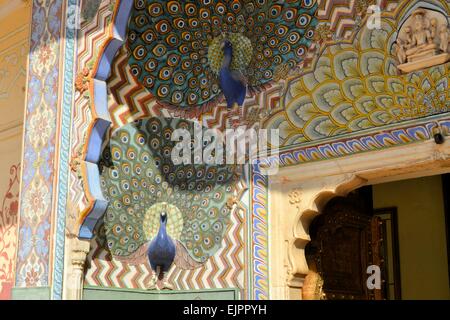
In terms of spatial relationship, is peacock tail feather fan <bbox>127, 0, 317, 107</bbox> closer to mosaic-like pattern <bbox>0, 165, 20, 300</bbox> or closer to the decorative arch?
the decorative arch

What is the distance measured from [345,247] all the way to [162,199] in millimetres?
1163

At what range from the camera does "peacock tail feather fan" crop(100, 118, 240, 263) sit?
4465 millimetres

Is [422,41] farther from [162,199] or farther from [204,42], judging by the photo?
[162,199]

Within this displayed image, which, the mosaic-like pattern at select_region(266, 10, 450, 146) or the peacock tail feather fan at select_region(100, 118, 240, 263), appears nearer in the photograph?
the mosaic-like pattern at select_region(266, 10, 450, 146)

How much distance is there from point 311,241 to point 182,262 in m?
0.81

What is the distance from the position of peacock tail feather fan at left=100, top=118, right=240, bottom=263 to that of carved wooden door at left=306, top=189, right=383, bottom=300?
57 centimetres

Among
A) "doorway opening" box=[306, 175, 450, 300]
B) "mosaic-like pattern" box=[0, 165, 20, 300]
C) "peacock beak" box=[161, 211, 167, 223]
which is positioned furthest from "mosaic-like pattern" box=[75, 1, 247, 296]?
"mosaic-like pattern" box=[0, 165, 20, 300]

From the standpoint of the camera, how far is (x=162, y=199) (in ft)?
15.6

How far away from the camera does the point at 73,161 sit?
4.23 m

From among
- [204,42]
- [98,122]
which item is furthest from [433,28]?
[98,122]

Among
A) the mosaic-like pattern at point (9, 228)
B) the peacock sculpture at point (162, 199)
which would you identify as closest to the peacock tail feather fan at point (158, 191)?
the peacock sculpture at point (162, 199)

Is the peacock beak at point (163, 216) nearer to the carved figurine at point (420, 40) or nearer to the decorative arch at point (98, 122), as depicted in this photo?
the decorative arch at point (98, 122)

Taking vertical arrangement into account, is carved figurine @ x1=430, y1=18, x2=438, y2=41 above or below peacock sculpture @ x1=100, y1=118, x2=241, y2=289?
above

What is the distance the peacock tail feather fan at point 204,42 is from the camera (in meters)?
4.48
